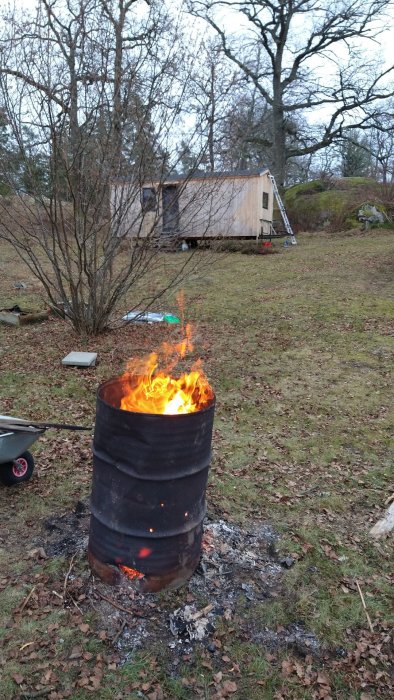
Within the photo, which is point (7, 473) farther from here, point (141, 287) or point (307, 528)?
point (141, 287)

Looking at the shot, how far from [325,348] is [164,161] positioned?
Result: 4.25 meters

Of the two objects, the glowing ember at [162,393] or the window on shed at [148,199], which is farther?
the window on shed at [148,199]

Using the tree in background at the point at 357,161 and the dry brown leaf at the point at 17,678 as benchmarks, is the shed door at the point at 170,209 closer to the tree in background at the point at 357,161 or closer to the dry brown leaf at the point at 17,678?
the dry brown leaf at the point at 17,678

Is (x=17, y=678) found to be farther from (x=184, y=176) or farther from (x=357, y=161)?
(x=357, y=161)

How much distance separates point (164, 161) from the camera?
22.0 feet

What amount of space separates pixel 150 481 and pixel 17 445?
1.62 metres

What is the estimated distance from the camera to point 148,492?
278 centimetres

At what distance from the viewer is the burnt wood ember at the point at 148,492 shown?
2693mm

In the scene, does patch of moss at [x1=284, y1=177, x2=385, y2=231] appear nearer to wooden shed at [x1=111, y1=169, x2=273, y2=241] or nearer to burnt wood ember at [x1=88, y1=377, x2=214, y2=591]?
wooden shed at [x1=111, y1=169, x2=273, y2=241]

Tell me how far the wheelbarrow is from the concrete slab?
2862mm

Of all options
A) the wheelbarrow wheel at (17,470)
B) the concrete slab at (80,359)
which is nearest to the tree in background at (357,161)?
the concrete slab at (80,359)

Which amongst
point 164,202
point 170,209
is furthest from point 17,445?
point 170,209

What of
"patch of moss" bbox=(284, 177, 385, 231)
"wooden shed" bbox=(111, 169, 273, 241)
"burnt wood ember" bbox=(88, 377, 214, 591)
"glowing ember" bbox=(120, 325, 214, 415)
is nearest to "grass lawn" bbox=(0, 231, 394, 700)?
"burnt wood ember" bbox=(88, 377, 214, 591)

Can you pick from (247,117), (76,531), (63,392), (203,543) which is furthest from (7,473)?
(247,117)
